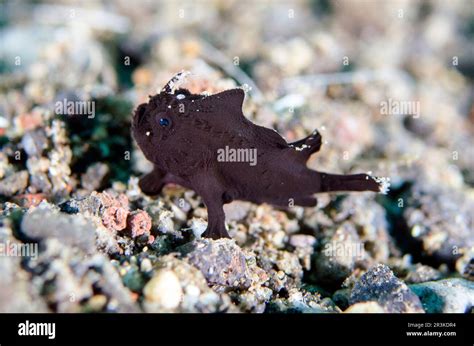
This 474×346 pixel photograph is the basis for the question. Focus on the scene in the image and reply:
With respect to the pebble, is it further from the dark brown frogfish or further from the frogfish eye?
the frogfish eye

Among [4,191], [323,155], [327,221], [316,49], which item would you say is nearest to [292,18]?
[316,49]

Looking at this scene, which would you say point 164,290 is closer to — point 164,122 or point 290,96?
point 164,122

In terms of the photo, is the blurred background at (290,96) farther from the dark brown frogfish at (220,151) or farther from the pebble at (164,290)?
the pebble at (164,290)

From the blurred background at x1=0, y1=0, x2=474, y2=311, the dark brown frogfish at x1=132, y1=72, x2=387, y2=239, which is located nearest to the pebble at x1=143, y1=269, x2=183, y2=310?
the blurred background at x1=0, y1=0, x2=474, y2=311

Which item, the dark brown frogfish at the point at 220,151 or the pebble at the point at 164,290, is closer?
the pebble at the point at 164,290

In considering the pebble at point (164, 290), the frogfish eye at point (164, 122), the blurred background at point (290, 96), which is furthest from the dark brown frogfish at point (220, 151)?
the pebble at point (164, 290)
